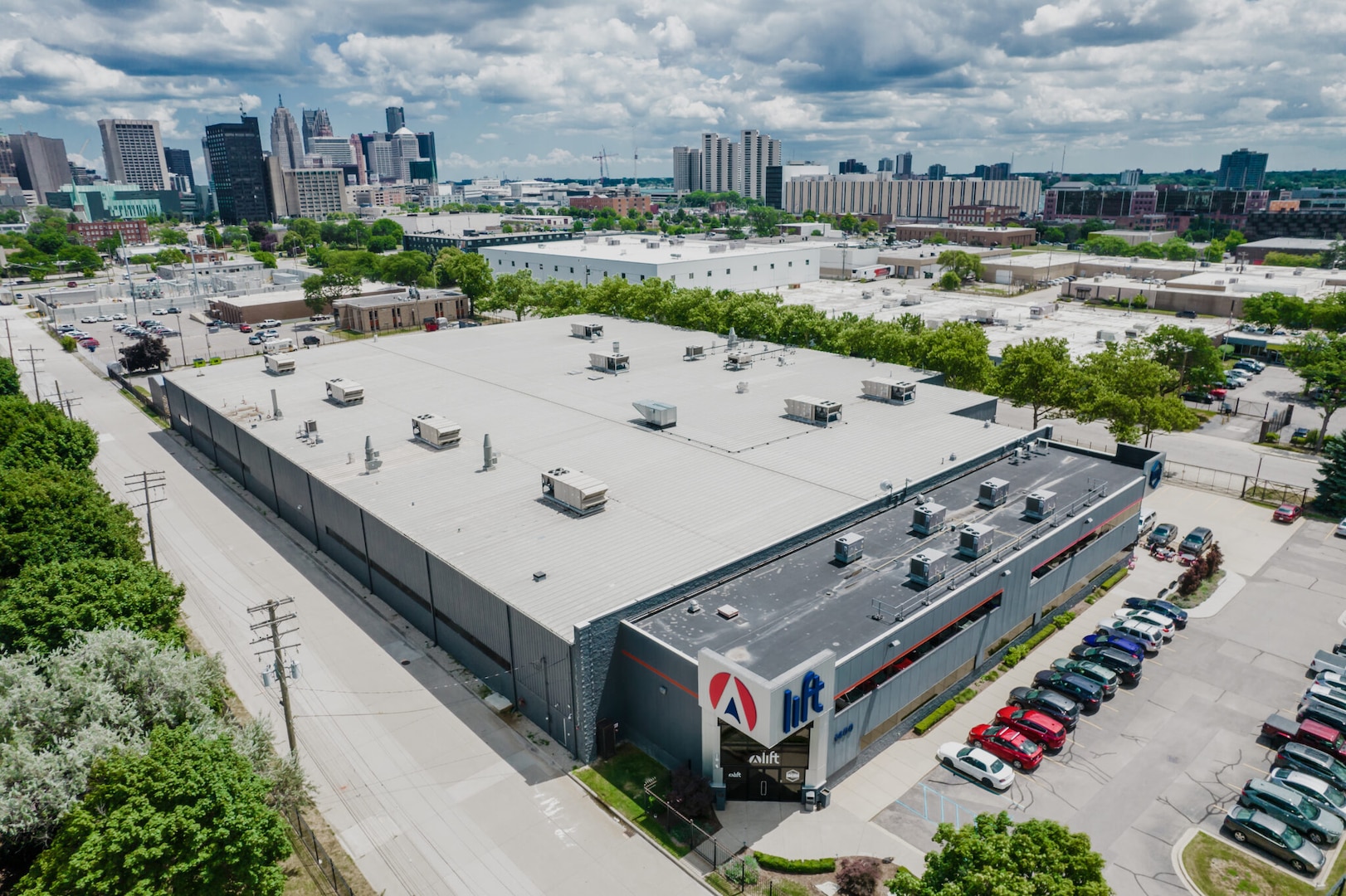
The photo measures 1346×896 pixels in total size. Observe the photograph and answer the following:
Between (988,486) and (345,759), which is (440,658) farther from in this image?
(988,486)

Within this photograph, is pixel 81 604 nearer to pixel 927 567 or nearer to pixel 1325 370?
pixel 927 567

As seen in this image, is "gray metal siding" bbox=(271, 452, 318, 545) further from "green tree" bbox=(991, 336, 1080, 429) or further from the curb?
"green tree" bbox=(991, 336, 1080, 429)

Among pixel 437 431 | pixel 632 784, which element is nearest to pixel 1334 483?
pixel 632 784

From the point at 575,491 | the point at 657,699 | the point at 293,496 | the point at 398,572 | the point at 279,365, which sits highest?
the point at 279,365

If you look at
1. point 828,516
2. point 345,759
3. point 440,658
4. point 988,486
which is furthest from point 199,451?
point 988,486

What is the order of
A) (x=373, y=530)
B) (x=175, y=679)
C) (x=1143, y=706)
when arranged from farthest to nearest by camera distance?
(x=373, y=530), (x=1143, y=706), (x=175, y=679)

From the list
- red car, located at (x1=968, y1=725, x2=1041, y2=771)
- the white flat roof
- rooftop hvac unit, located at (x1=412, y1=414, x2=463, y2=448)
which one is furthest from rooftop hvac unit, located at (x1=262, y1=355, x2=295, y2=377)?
red car, located at (x1=968, y1=725, x2=1041, y2=771)
